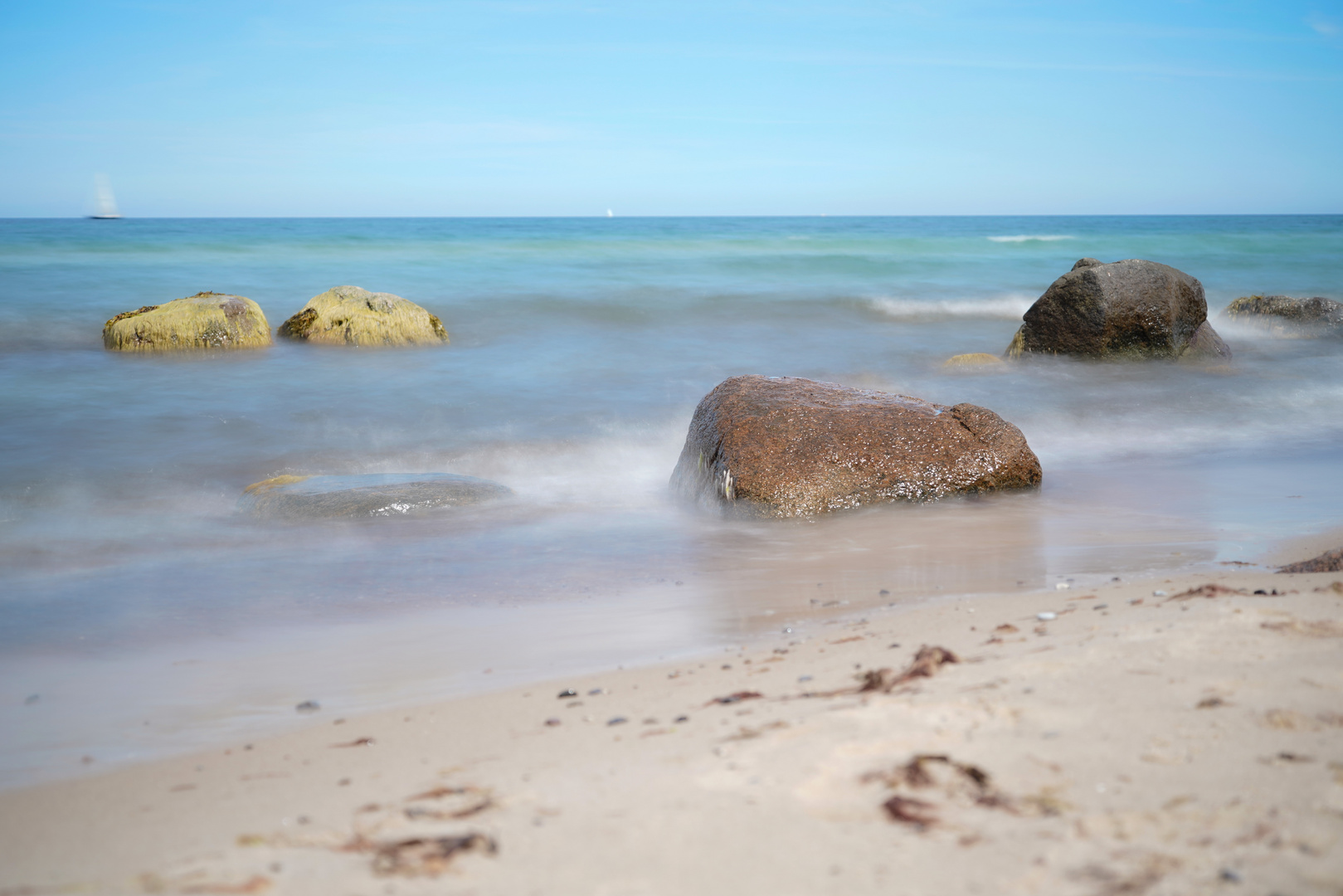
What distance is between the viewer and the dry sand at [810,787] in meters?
1.59

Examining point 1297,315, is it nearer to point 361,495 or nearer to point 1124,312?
point 1124,312

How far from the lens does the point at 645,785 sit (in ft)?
6.38

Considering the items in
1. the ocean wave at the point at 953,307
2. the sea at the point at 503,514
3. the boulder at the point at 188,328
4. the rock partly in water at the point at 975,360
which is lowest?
the sea at the point at 503,514

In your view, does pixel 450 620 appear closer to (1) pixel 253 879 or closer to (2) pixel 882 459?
(1) pixel 253 879

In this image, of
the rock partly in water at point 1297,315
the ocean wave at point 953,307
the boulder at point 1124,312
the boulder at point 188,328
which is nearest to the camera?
the boulder at point 1124,312

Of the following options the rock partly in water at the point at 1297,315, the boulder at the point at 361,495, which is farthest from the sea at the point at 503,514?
the rock partly in water at the point at 1297,315

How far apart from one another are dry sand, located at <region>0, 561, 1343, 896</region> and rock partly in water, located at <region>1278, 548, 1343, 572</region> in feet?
2.33

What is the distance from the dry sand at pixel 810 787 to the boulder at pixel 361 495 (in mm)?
→ 2950

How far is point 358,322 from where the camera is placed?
42.3ft

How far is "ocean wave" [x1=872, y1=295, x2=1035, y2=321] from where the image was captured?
1797 cm

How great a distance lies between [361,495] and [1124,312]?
8761 millimetres

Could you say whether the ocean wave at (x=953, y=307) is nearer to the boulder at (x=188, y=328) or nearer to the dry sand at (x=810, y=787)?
the boulder at (x=188, y=328)

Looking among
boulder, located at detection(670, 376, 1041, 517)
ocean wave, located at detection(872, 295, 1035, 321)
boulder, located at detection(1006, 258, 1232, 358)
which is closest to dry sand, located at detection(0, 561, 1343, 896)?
boulder, located at detection(670, 376, 1041, 517)

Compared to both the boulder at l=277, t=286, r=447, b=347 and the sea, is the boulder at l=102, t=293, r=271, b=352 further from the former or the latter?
the boulder at l=277, t=286, r=447, b=347
